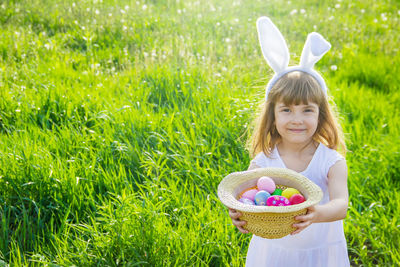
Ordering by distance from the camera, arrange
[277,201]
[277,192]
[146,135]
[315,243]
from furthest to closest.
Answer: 1. [146,135]
2. [315,243]
3. [277,192]
4. [277,201]

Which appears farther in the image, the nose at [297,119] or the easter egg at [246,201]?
the nose at [297,119]

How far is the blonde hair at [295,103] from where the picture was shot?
2.05 metres

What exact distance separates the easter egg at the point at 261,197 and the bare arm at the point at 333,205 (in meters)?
0.17

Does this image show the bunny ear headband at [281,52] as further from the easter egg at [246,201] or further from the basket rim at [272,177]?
the easter egg at [246,201]

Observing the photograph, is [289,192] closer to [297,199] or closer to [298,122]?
[297,199]

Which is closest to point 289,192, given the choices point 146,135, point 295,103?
point 295,103

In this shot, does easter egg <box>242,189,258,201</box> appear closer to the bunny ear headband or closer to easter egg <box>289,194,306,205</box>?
easter egg <box>289,194,306,205</box>

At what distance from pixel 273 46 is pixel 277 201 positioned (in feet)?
2.42

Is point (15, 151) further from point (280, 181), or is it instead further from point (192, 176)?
point (280, 181)

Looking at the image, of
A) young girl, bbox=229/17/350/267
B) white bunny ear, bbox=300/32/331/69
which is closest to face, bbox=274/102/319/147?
young girl, bbox=229/17/350/267

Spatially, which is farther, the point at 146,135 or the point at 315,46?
the point at 146,135

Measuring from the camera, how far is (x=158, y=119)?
141 inches

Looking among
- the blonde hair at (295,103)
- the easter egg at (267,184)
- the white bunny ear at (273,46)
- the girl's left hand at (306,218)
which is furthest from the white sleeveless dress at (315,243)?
the white bunny ear at (273,46)

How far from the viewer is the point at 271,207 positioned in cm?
166
